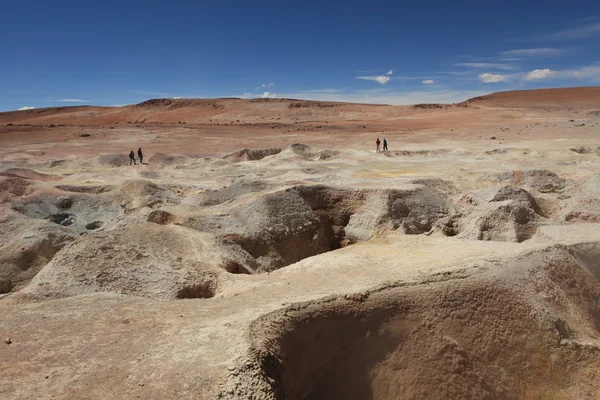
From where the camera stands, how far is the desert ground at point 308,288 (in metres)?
5.25

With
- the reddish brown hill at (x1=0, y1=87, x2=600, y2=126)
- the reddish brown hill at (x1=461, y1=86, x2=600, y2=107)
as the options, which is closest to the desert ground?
the reddish brown hill at (x1=0, y1=87, x2=600, y2=126)

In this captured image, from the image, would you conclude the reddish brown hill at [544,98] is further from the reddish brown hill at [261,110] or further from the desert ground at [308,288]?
the desert ground at [308,288]

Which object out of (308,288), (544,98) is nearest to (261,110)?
(544,98)

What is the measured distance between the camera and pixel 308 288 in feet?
22.4

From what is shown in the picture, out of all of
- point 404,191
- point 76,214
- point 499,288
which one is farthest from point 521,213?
point 76,214

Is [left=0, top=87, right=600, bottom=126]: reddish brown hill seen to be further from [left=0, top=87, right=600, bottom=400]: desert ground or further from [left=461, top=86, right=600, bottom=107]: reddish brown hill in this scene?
[left=0, top=87, right=600, bottom=400]: desert ground

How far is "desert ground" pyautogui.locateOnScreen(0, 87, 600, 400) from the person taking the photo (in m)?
5.25

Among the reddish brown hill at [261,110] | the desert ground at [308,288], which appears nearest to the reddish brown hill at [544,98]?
the reddish brown hill at [261,110]

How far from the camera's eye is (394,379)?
6.14 meters

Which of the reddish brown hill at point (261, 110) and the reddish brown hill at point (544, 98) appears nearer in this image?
the reddish brown hill at point (261, 110)

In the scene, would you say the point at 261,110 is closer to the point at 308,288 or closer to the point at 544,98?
the point at 544,98

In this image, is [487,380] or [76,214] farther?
[76,214]

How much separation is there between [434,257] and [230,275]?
3.45 meters

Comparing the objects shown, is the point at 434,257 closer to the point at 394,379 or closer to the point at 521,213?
the point at 394,379
